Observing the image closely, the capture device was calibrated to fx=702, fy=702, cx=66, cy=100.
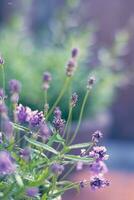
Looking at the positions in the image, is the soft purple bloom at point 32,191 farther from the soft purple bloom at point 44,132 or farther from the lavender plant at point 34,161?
the soft purple bloom at point 44,132

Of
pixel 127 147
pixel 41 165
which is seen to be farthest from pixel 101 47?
pixel 41 165

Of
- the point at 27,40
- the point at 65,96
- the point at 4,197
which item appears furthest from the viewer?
the point at 27,40

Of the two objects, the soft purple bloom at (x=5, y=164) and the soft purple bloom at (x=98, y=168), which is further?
the soft purple bloom at (x=98, y=168)

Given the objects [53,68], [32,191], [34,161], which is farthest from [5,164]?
[53,68]

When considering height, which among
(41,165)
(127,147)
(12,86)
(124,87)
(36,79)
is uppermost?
(124,87)

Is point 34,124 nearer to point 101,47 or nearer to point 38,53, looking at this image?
point 38,53

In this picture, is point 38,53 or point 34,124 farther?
point 38,53

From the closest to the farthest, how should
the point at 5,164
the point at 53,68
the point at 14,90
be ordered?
the point at 5,164
the point at 14,90
the point at 53,68

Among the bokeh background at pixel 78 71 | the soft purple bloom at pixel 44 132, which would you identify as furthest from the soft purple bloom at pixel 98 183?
the bokeh background at pixel 78 71

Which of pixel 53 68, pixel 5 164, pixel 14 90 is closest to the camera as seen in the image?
pixel 5 164

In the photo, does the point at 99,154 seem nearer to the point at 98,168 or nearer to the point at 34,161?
the point at 98,168

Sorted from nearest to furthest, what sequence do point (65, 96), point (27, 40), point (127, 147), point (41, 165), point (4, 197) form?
point (4, 197)
point (41, 165)
point (65, 96)
point (27, 40)
point (127, 147)
